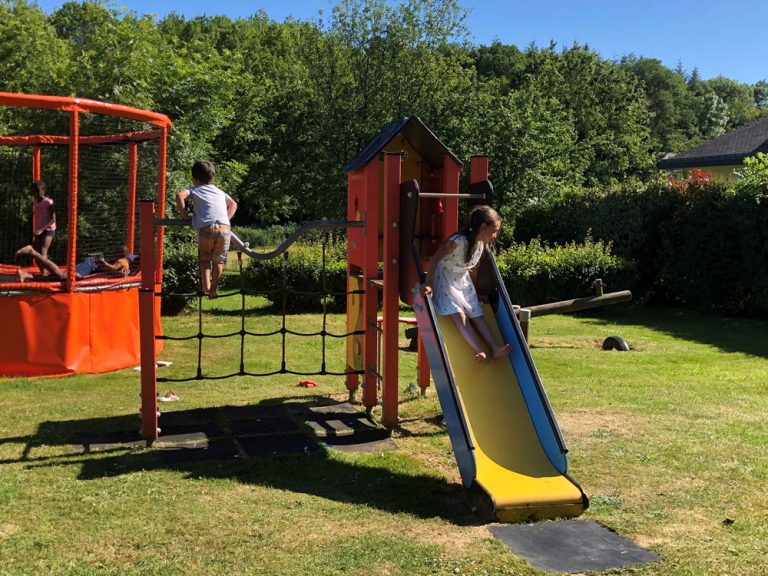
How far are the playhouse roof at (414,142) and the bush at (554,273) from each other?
7944 millimetres

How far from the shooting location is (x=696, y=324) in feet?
43.0

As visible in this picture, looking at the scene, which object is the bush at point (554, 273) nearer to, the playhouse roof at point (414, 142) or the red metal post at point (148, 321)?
the playhouse roof at point (414, 142)

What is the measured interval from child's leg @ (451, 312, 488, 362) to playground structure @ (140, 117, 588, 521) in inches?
3.0

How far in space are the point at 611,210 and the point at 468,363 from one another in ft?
41.1

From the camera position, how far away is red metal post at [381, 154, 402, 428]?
19.4ft

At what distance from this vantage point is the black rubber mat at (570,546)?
3.67 m

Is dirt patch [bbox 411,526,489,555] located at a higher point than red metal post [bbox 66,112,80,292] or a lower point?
lower

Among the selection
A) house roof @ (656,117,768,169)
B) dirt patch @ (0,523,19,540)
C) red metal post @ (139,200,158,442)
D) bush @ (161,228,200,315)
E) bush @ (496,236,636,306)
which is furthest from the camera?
house roof @ (656,117,768,169)

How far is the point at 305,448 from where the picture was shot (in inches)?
223

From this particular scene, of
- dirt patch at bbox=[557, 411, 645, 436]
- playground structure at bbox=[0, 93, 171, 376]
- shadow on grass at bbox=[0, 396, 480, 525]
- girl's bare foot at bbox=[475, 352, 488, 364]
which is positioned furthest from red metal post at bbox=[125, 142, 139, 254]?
dirt patch at bbox=[557, 411, 645, 436]

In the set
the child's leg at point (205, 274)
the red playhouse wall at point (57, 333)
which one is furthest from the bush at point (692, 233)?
the child's leg at point (205, 274)

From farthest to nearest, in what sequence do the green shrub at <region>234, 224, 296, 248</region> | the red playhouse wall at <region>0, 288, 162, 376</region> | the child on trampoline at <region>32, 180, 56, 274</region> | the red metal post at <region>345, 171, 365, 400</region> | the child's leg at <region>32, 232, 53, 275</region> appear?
1. the green shrub at <region>234, 224, 296, 248</region>
2. the child on trampoline at <region>32, 180, 56, 274</region>
3. the child's leg at <region>32, 232, 53, 275</region>
4. the red playhouse wall at <region>0, 288, 162, 376</region>
5. the red metal post at <region>345, 171, 365, 400</region>

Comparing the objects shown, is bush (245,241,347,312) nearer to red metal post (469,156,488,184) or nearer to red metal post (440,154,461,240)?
red metal post (440,154,461,240)

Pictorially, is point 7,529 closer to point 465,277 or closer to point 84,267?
point 465,277
